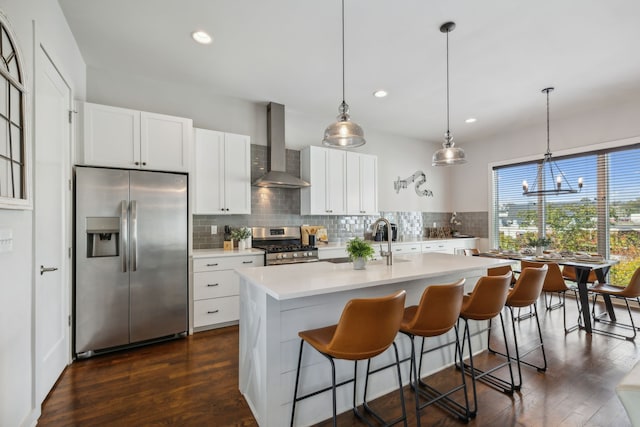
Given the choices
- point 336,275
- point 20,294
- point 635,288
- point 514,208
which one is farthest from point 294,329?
point 514,208

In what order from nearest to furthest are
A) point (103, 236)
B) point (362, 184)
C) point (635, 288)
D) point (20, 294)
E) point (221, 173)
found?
1. point (20, 294)
2. point (103, 236)
3. point (635, 288)
4. point (221, 173)
5. point (362, 184)

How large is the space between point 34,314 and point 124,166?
159 cm

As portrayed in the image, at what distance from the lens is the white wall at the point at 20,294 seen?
1.58 metres

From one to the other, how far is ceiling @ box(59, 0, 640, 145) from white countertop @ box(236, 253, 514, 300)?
204 cm

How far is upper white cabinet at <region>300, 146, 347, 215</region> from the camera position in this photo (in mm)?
4500

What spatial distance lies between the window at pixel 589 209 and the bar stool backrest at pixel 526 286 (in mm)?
2182

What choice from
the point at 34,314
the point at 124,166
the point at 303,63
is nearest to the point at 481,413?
the point at 34,314

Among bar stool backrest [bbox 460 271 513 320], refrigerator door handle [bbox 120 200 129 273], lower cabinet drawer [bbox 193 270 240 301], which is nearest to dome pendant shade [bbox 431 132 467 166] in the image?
bar stool backrest [bbox 460 271 513 320]

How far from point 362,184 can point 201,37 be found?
3.11 m

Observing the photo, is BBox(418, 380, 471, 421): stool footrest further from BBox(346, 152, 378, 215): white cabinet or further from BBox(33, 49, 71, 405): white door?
BBox(346, 152, 378, 215): white cabinet

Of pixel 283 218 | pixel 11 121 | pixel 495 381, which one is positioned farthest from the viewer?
pixel 283 218

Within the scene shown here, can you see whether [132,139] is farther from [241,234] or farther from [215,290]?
[215,290]

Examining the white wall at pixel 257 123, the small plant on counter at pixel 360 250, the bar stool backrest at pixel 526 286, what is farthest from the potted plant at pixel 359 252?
the white wall at pixel 257 123

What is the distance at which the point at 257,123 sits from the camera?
14.3 ft
